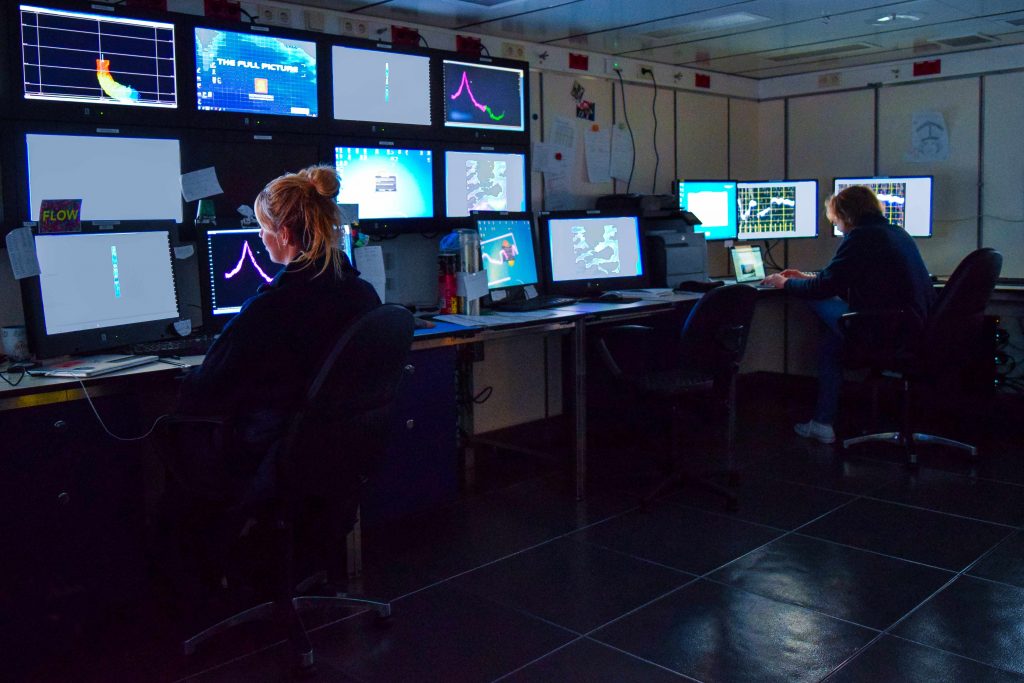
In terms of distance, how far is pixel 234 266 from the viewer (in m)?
3.30

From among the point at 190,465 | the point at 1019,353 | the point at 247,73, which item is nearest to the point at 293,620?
the point at 190,465

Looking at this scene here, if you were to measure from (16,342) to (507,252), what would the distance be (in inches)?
81.5

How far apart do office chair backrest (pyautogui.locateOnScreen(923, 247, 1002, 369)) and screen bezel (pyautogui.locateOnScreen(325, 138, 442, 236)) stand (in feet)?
7.47

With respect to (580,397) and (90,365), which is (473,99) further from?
(90,365)

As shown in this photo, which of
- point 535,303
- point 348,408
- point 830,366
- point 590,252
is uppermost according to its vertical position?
point 590,252

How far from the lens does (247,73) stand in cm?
347

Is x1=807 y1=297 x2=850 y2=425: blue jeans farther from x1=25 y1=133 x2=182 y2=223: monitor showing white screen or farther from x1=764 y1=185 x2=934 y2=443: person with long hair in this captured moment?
x1=25 y1=133 x2=182 y2=223: monitor showing white screen

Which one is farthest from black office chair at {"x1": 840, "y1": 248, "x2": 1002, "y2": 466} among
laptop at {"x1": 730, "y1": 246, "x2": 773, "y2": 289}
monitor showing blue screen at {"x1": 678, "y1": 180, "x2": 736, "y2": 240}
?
monitor showing blue screen at {"x1": 678, "y1": 180, "x2": 736, "y2": 240}

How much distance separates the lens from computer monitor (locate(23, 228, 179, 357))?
109 inches

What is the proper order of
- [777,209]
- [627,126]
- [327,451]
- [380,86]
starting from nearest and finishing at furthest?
[327,451] < [380,86] < [627,126] < [777,209]

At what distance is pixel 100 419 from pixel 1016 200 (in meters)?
5.00

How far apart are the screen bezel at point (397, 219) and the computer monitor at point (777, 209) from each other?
2.20 metres

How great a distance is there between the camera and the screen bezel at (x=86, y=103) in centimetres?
293

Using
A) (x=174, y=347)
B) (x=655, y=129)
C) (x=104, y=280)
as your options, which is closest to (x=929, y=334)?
(x=655, y=129)
